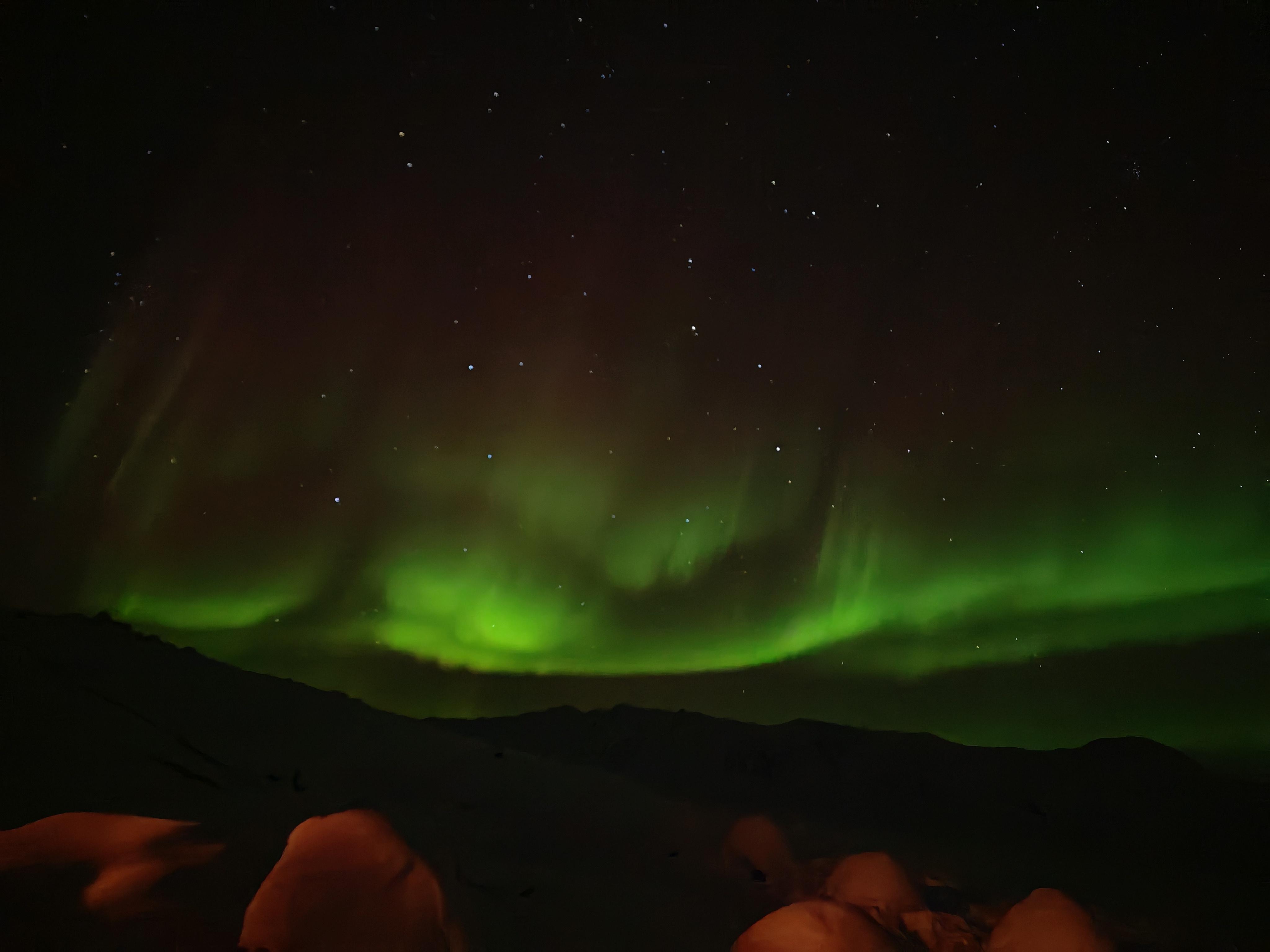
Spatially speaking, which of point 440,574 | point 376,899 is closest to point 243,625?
point 440,574

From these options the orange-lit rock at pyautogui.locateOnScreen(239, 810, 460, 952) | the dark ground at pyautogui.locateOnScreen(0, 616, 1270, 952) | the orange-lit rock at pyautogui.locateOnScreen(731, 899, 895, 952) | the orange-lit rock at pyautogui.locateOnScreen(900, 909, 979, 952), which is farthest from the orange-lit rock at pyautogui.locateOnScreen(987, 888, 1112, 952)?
the orange-lit rock at pyautogui.locateOnScreen(239, 810, 460, 952)

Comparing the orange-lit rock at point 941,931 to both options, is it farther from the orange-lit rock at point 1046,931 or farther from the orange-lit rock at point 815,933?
the orange-lit rock at point 815,933

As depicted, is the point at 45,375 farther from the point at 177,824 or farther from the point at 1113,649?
the point at 1113,649

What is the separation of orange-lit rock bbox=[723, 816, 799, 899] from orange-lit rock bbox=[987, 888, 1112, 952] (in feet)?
2.54

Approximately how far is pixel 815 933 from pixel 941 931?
602mm

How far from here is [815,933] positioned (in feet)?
8.21

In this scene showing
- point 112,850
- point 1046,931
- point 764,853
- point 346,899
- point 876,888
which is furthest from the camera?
point 764,853

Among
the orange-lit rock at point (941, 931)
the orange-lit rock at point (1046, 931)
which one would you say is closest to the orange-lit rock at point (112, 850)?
the orange-lit rock at point (941, 931)

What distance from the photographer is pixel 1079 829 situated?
12.8 ft

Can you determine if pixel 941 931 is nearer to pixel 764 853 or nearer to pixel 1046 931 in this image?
pixel 1046 931

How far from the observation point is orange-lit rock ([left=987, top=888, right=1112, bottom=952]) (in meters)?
2.63

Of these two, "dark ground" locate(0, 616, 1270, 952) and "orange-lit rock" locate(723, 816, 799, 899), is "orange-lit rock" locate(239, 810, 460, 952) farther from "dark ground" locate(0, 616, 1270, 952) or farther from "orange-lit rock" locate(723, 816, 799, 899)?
"orange-lit rock" locate(723, 816, 799, 899)

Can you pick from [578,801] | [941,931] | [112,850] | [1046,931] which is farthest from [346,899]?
[1046,931]

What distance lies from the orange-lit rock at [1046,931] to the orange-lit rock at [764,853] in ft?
2.54
